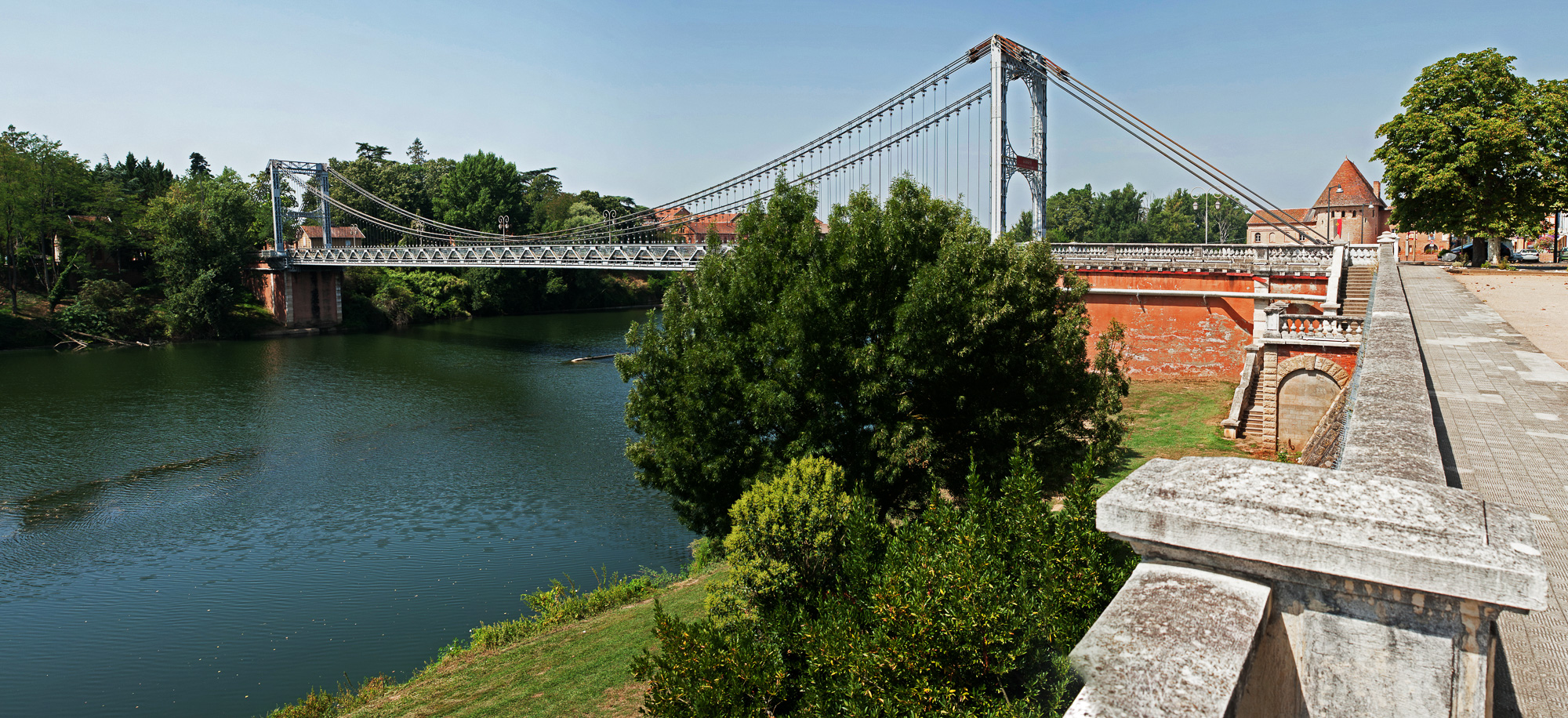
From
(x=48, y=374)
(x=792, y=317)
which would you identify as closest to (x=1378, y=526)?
(x=792, y=317)

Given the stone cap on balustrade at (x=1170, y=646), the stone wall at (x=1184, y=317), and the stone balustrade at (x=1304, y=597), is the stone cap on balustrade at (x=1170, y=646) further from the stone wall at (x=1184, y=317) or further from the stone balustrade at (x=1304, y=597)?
the stone wall at (x=1184, y=317)

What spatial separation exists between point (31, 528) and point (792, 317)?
14.8 m

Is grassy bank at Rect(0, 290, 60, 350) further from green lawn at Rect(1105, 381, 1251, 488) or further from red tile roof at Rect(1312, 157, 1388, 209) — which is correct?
red tile roof at Rect(1312, 157, 1388, 209)

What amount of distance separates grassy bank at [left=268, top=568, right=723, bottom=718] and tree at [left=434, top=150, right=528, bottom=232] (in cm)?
5017

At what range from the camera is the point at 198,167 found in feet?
219

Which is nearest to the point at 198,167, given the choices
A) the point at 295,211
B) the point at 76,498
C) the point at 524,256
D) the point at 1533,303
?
the point at 295,211

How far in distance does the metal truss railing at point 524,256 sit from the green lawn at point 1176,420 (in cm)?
1651

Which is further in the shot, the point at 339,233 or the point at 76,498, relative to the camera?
the point at 339,233

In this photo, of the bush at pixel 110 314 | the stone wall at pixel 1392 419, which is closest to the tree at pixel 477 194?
the bush at pixel 110 314

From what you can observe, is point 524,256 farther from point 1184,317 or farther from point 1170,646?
point 1170,646

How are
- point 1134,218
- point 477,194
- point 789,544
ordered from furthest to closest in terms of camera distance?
point 1134,218
point 477,194
point 789,544

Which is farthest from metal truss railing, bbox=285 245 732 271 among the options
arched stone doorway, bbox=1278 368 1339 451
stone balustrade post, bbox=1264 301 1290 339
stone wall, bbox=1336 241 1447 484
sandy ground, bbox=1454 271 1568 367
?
stone wall, bbox=1336 241 1447 484

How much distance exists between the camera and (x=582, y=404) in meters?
25.2

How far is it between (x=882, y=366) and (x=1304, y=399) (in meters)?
9.18
